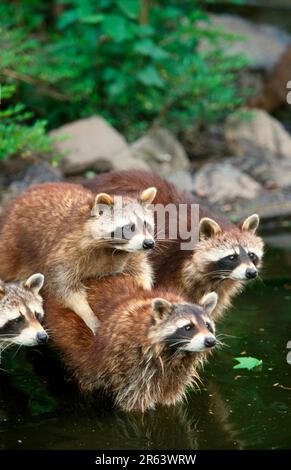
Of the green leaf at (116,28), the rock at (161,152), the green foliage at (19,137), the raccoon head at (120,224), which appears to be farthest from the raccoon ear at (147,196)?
the green leaf at (116,28)

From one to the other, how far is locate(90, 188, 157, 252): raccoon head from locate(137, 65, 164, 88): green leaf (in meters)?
5.52

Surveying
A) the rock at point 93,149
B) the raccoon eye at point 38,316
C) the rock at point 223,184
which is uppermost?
the raccoon eye at point 38,316

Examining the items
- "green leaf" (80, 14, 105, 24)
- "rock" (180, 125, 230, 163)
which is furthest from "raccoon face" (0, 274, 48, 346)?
"rock" (180, 125, 230, 163)

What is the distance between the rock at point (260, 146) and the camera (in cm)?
1402

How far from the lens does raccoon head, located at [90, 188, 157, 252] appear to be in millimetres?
8008

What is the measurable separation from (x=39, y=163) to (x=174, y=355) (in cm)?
554

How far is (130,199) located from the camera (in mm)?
8445

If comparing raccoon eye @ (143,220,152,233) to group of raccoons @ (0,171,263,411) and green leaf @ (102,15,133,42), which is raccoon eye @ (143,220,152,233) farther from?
green leaf @ (102,15,133,42)

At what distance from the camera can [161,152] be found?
45.2ft

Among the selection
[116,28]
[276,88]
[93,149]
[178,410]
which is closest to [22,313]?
[178,410]

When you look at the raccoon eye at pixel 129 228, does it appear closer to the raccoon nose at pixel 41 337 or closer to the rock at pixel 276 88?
the raccoon nose at pixel 41 337

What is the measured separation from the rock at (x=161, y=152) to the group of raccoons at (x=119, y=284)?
418 centimetres

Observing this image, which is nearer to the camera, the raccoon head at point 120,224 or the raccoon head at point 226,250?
the raccoon head at point 120,224
